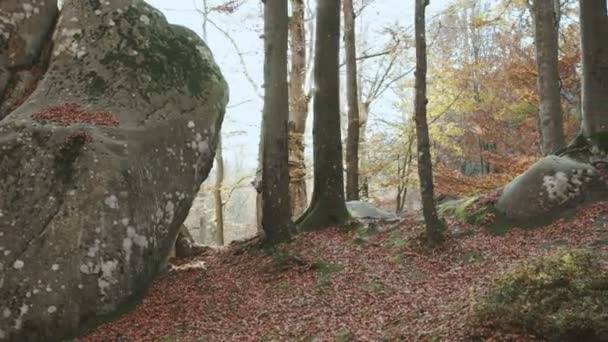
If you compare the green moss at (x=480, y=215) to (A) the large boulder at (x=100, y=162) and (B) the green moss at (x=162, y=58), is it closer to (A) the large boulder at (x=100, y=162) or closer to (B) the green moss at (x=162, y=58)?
(A) the large boulder at (x=100, y=162)

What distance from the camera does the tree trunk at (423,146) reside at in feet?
27.8

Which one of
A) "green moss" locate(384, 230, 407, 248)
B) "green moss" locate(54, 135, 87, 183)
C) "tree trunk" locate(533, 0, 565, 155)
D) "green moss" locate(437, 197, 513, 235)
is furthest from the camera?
"tree trunk" locate(533, 0, 565, 155)

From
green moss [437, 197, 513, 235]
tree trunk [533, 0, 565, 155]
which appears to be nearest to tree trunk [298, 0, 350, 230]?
green moss [437, 197, 513, 235]

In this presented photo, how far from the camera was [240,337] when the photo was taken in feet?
21.3

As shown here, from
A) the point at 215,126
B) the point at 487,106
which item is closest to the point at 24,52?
the point at 215,126

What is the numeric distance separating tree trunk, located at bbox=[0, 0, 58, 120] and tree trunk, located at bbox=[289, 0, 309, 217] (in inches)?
287

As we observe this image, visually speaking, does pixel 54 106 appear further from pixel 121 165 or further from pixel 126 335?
pixel 126 335

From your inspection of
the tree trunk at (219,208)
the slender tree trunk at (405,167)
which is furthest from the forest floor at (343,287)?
the tree trunk at (219,208)

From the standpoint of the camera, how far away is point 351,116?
577 inches

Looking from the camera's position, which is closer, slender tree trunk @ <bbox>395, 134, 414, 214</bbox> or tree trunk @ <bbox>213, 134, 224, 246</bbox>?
slender tree trunk @ <bbox>395, 134, 414, 214</bbox>

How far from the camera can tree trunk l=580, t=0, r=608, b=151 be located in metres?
9.50

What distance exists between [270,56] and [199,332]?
492 centimetres

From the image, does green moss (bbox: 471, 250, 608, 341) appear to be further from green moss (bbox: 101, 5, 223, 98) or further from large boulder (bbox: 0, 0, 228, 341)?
green moss (bbox: 101, 5, 223, 98)

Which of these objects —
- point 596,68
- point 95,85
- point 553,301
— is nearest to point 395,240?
point 553,301
